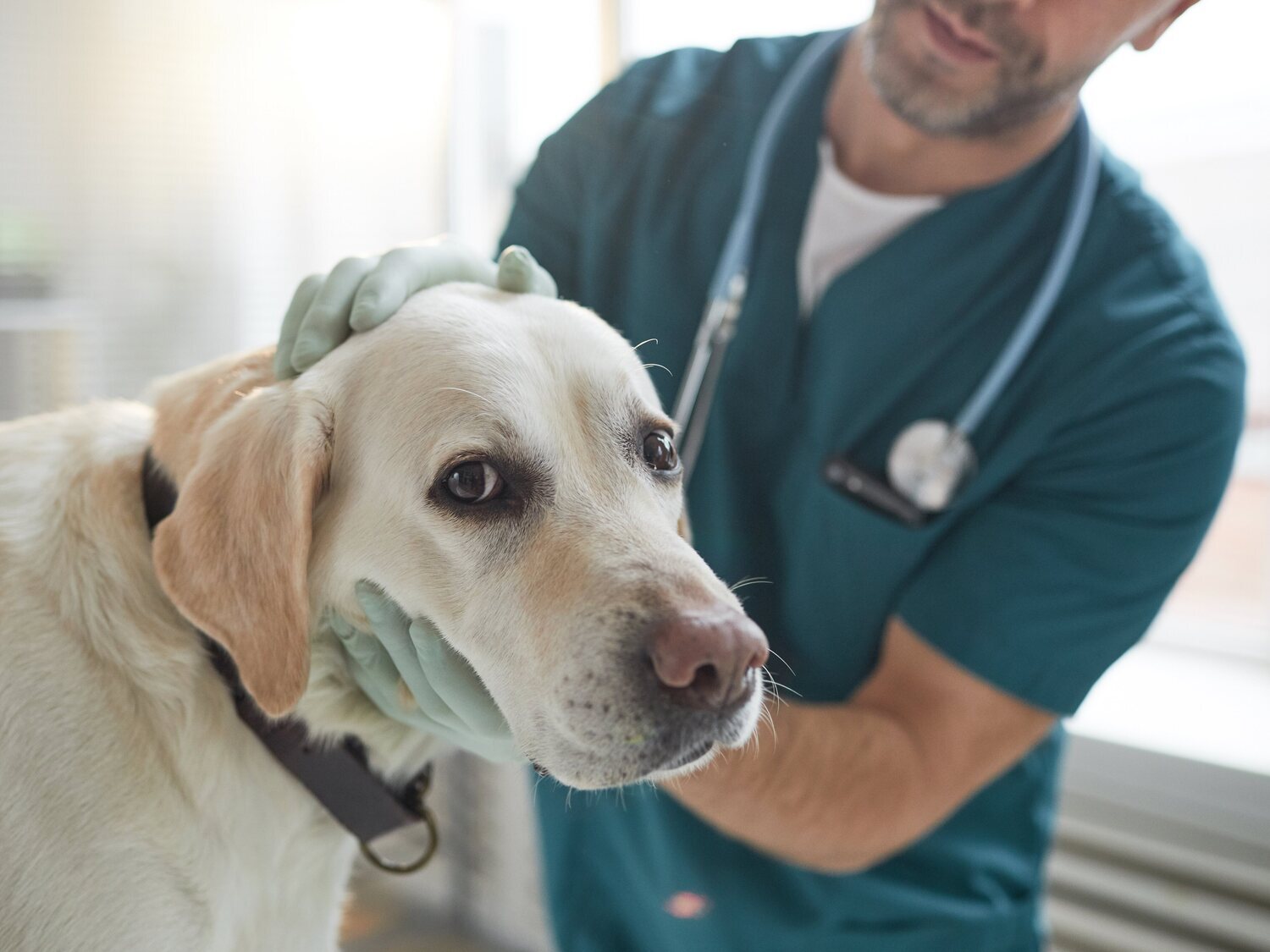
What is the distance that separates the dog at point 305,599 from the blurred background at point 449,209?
24cm

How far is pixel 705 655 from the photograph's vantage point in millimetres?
606

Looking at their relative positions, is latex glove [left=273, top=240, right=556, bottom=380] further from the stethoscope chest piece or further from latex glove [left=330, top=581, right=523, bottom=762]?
the stethoscope chest piece

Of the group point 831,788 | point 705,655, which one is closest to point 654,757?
point 705,655

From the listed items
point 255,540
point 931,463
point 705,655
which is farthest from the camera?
point 931,463

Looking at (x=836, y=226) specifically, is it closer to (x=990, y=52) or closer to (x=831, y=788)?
(x=990, y=52)

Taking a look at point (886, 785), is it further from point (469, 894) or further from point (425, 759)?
point (469, 894)

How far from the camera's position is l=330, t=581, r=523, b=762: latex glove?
2.46 feet

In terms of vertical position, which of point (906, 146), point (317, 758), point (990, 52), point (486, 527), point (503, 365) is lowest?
point (317, 758)

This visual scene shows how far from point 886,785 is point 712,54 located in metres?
1.03

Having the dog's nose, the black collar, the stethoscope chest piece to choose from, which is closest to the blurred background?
the black collar

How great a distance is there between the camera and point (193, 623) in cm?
72

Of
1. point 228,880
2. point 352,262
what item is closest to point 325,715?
point 228,880

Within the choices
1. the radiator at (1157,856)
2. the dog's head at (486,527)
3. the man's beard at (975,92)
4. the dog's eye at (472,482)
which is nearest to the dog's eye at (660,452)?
the dog's head at (486,527)

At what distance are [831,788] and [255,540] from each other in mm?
789
